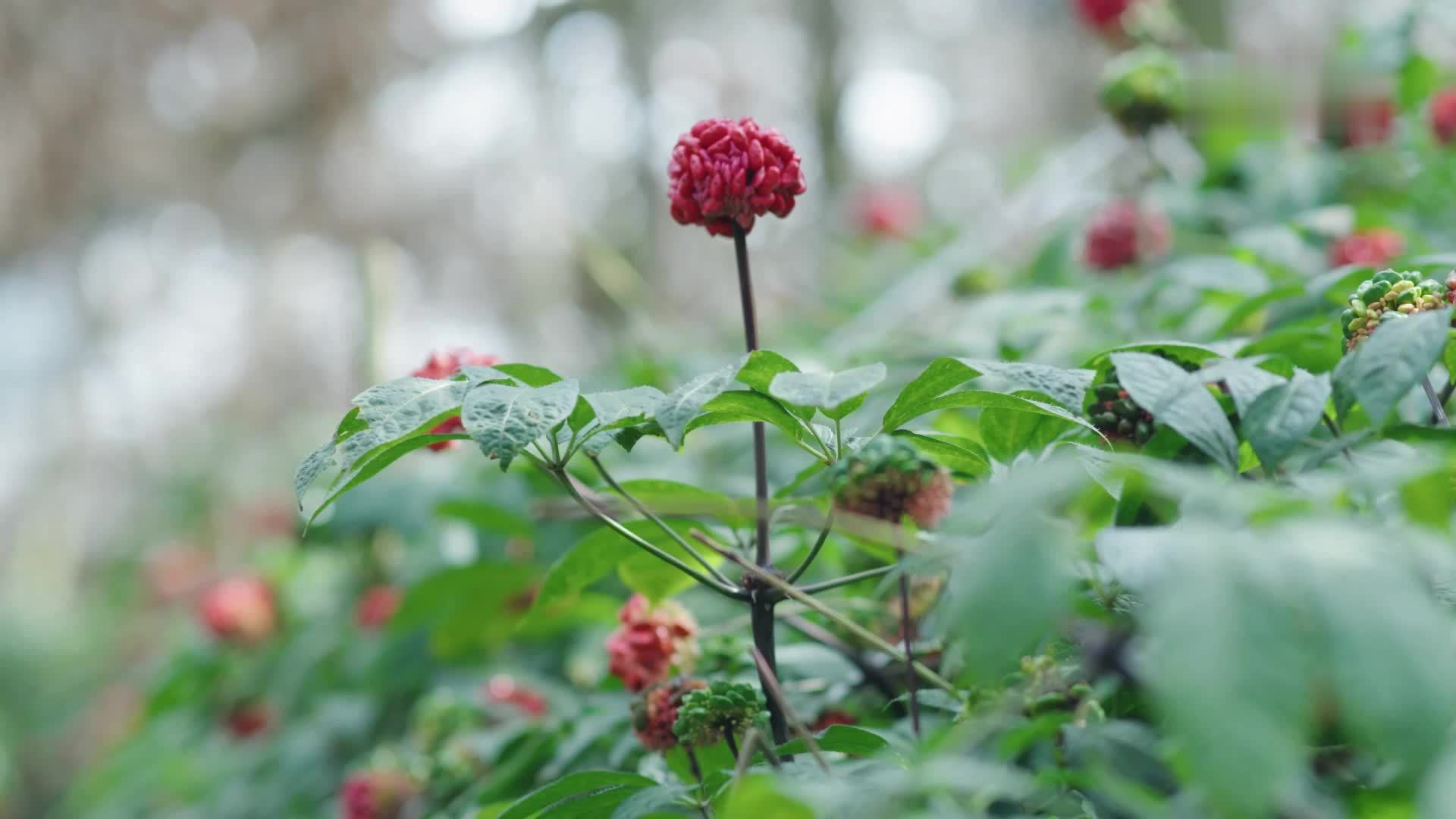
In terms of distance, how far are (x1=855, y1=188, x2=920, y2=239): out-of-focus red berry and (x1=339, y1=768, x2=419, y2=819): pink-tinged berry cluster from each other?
2229 millimetres

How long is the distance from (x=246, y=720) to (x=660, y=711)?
1.60 meters

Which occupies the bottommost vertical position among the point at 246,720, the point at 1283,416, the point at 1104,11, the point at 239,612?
the point at 246,720

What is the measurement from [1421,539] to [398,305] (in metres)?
4.65

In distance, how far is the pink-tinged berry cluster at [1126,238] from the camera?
1.65 metres

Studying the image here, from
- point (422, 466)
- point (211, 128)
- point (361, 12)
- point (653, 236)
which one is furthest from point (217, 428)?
point (422, 466)

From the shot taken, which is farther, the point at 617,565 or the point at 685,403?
the point at 617,565

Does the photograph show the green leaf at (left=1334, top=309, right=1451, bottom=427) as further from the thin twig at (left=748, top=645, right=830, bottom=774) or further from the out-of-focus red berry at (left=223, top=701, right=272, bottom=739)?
the out-of-focus red berry at (left=223, top=701, right=272, bottom=739)

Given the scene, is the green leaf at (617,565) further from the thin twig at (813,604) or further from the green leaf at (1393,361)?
the green leaf at (1393,361)

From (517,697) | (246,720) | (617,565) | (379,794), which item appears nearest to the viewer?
(617,565)

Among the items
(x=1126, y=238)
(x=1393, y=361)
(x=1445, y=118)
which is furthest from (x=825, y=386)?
(x=1445, y=118)

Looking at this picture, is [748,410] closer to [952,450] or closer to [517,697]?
[952,450]

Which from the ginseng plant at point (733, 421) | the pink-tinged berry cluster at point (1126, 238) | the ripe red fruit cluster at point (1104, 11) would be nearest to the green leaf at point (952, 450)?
the ginseng plant at point (733, 421)

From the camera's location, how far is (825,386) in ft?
1.86

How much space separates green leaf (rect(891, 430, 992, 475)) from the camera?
70cm
